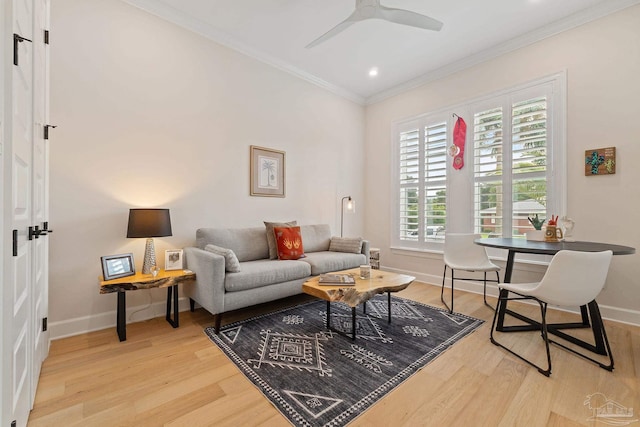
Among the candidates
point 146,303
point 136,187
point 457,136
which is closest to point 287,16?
point 136,187

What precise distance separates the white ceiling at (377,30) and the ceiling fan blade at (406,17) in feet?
1.31

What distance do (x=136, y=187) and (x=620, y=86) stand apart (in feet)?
15.7

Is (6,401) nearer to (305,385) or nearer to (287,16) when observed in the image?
(305,385)

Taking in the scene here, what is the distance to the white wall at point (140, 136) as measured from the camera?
2314 millimetres

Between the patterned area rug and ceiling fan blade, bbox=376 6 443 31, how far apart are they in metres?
2.75

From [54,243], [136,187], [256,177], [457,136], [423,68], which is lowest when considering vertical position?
[54,243]

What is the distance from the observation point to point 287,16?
289 centimetres

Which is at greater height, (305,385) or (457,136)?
(457,136)

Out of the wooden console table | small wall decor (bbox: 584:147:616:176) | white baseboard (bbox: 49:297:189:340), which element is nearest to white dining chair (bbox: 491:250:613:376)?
small wall decor (bbox: 584:147:616:176)

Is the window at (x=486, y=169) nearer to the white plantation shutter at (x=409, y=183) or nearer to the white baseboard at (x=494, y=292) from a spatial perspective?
the white plantation shutter at (x=409, y=183)

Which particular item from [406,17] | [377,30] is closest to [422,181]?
[377,30]

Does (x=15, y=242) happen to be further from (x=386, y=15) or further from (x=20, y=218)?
(x=386, y=15)

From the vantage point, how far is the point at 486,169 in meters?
3.51

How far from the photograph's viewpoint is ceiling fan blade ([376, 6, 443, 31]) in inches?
93.2
